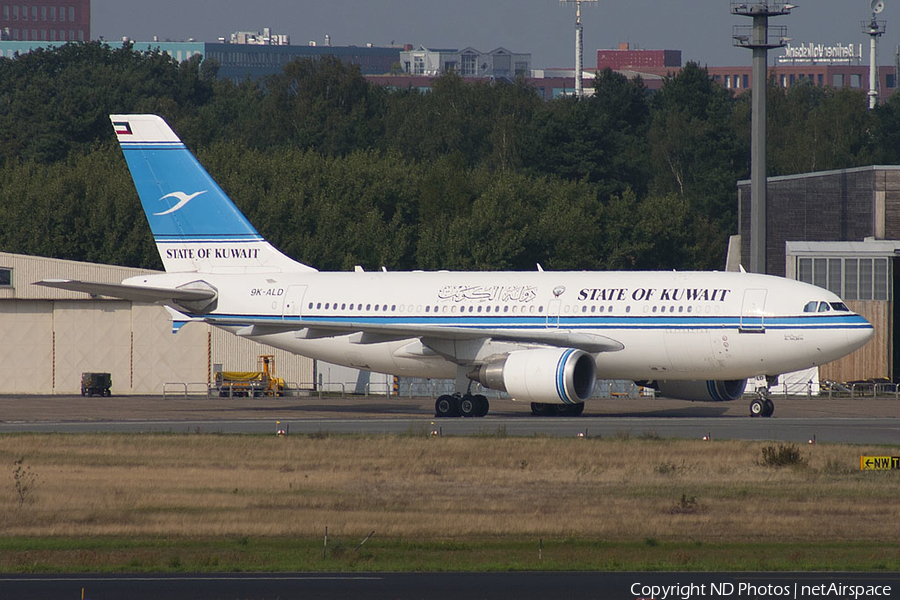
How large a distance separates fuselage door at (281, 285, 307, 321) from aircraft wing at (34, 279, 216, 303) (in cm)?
265

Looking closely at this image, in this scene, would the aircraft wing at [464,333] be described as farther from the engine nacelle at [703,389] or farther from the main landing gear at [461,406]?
the engine nacelle at [703,389]

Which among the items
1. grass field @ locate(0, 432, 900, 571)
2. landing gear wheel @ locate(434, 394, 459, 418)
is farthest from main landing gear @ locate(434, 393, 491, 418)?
grass field @ locate(0, 432, 900, 571)

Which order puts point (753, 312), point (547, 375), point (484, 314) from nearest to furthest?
point (547, 375) < point (753, 312) < point (484, 314)

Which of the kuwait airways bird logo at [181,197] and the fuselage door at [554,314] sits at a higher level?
the kuwait airways bird logo at [181,197]

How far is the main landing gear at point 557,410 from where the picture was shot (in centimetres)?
4428

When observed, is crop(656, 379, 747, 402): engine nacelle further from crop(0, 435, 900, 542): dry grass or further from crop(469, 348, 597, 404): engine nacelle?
crop(0, 435, 900, 542): dry grass

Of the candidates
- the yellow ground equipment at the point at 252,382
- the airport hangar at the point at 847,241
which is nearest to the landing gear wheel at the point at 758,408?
the airport hangar at the point at 847,241

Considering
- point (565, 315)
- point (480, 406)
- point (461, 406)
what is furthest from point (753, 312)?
point (461, 406)

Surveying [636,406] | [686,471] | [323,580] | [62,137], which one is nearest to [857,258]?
[636,406]

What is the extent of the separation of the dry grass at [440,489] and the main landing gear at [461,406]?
811 cm

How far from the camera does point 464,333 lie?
41688mm

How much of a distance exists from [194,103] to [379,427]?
117967mm

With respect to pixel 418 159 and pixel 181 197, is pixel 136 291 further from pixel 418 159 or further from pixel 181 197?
pixel 418 159

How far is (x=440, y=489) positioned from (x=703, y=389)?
17971 millimetres
